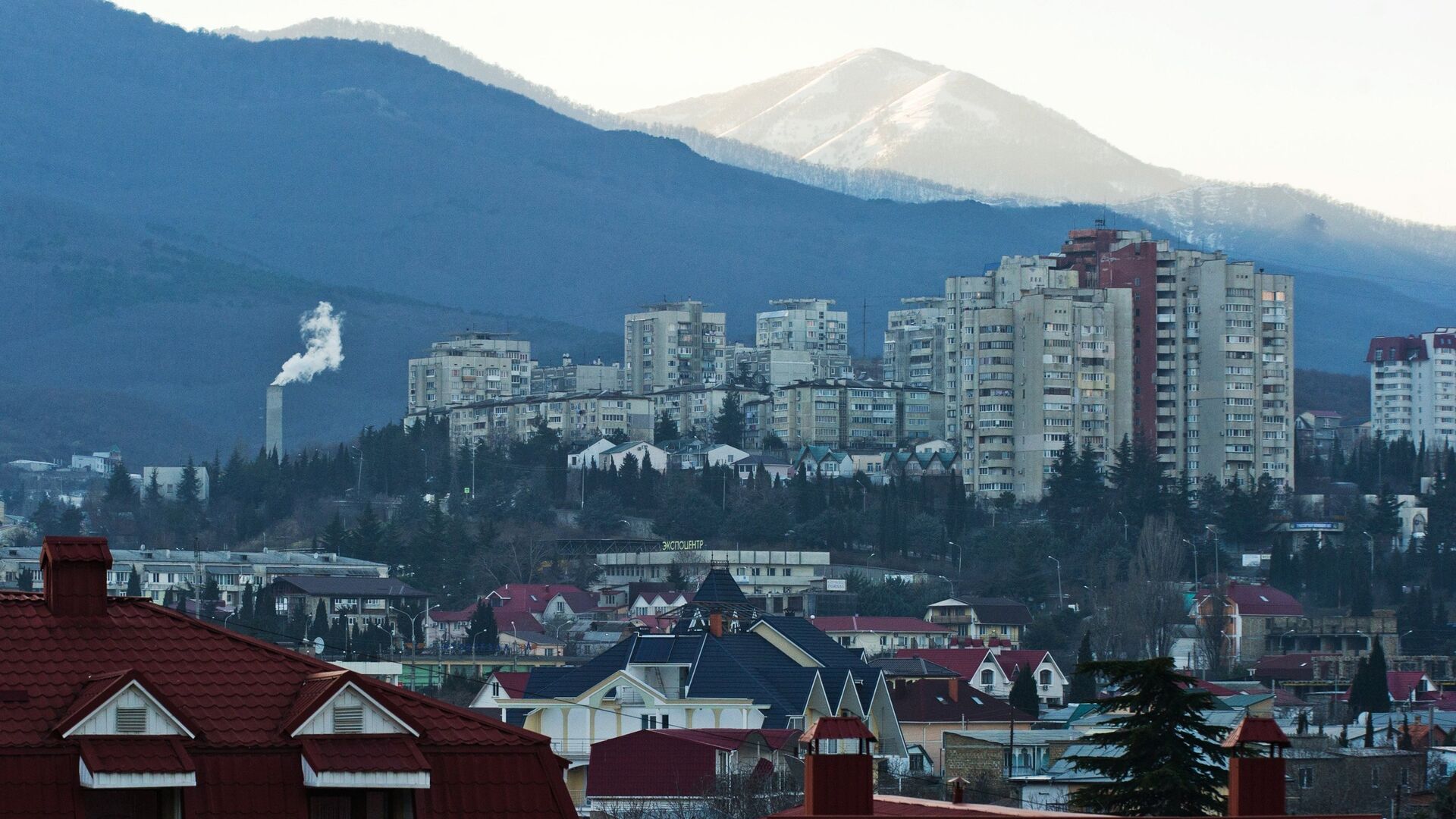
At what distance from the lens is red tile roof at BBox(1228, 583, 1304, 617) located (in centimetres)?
14012

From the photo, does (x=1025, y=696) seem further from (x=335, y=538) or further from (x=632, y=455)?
(x=632, y=455)

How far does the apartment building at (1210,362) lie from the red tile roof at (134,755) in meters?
174

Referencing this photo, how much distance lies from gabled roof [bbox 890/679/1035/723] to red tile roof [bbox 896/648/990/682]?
48.6 feet

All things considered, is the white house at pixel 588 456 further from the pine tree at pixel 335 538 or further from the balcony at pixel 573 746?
the balcony at pixel 573 746

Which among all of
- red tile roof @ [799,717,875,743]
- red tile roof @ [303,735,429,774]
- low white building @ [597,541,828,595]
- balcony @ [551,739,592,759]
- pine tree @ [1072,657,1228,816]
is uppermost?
red tile roof @ [799,717,875,743]

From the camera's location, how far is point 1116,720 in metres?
33.8

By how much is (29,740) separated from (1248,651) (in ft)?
412

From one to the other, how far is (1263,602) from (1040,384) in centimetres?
4540

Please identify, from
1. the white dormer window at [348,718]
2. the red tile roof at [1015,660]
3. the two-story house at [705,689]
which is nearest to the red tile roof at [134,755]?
the white dormer window at [348,718]

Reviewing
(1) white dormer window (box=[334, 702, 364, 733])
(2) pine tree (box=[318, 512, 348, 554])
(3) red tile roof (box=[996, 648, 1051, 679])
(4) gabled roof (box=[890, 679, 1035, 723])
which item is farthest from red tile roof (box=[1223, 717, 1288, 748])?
(2) pine tree (box=[318, 512, 348, 554])

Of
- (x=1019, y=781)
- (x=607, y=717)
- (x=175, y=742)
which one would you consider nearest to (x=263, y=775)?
(x=175, y=742)

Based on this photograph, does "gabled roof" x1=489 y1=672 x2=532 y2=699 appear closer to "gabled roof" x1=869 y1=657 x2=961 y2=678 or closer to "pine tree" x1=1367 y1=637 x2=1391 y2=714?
"gabled roof" x1=869 y1=657 x2=961 y2=678

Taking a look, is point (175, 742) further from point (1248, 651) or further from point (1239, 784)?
point (1248, 651)

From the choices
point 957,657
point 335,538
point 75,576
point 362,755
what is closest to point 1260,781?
point 362,755
